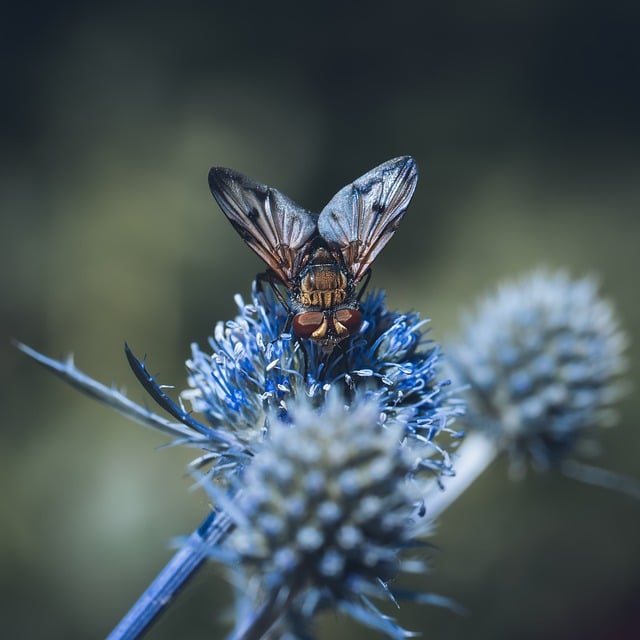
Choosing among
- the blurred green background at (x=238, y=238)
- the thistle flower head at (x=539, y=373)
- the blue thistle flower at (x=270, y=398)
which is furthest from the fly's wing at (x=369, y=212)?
the blurred green background at (x=238, y=238)

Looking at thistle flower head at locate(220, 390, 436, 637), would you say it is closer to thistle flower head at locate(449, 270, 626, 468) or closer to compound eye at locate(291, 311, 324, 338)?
compound eye at locate(291, 311, 324, 338)

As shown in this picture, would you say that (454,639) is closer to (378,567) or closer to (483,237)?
(483,237)

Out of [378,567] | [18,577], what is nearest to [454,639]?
[18,577]

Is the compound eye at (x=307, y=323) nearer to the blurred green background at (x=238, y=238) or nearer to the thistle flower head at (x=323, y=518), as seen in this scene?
the thistle flower head at (x=323, y=518)

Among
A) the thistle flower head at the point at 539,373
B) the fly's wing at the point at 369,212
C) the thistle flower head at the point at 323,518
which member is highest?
the thistle flower head at the point at 539,373

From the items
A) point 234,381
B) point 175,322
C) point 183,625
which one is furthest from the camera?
point 175,322

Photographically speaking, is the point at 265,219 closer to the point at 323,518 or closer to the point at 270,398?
the point at 270,398
